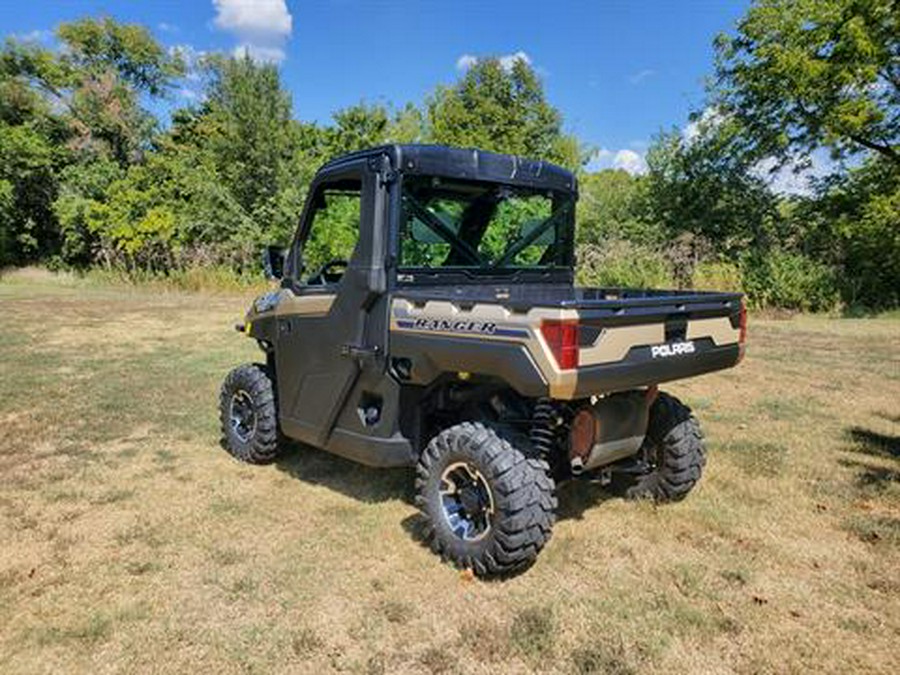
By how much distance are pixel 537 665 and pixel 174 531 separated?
229 centimetres

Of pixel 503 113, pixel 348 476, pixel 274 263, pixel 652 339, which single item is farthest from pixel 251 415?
pixel 503 113

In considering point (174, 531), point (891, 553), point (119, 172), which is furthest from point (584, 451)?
point (119, 172)

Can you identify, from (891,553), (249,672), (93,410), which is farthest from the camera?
(93,410)

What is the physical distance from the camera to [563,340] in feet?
9.80

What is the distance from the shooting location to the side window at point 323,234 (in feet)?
13.9

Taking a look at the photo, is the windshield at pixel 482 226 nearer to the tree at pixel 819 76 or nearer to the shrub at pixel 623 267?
the shrub at pixel 623 267

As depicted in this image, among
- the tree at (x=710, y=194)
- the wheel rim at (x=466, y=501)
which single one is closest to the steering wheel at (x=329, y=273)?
the wheel rim at (x=466, y=501)

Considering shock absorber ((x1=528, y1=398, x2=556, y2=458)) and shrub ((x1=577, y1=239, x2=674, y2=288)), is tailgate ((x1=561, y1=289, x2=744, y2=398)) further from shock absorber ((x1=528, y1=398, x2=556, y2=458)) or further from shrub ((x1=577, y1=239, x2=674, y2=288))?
shrub ((x1=577, y1=239, x2=674, y2=288))

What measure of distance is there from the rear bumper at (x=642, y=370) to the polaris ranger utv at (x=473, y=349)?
0.04ft

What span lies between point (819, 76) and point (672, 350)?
18330mm

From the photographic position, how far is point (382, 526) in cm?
403

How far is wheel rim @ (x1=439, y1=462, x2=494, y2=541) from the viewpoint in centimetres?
347

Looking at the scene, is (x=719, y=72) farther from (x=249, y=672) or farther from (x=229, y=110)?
(x=249, y=672)

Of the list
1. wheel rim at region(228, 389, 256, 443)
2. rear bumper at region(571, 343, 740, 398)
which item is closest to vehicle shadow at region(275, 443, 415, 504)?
wheel rim at region(228, 389, 256, 443)
